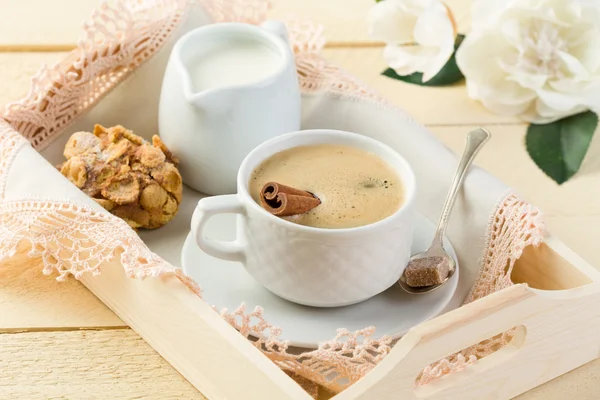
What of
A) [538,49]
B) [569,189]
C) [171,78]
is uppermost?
[171,78]

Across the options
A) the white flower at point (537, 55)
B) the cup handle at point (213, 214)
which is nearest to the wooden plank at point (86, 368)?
the cup handle at point (213, 214)

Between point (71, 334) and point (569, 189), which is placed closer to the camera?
point (71, 334)

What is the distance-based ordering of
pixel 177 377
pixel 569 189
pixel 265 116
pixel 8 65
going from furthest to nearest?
pixel 8 65, pixel 569 189, pixel 265 116, pixel 177 377

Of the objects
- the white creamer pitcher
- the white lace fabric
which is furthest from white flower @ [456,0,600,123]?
the white creamer pitcher

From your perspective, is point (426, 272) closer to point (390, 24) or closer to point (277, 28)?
point (277, 28)

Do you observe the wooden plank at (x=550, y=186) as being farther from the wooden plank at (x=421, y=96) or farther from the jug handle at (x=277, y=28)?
the jug handle at (x=277, y=28)

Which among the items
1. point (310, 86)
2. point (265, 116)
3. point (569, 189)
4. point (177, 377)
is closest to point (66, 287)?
point (177, 377)

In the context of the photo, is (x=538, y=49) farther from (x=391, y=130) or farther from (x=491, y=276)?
(x=491, y=276)

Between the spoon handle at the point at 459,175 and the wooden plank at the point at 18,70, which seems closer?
the spoon handle at the point at 459,175

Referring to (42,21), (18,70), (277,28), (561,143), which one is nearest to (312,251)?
(277,28)
